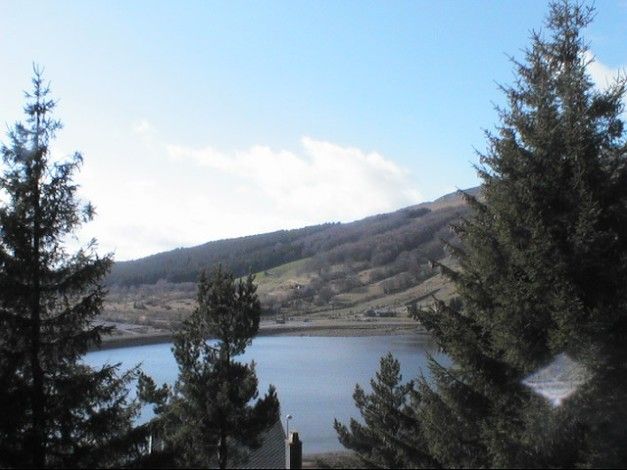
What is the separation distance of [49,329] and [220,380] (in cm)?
541

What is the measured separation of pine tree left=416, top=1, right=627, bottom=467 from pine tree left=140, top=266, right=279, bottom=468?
13.9 feet

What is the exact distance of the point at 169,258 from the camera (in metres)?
106

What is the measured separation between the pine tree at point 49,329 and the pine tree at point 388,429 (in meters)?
3.94

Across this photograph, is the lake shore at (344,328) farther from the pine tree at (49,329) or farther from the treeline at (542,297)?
the pine tree at (49,329)

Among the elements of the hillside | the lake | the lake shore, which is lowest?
the lake

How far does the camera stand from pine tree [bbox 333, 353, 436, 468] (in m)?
10.5

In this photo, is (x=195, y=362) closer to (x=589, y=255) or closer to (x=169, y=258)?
(x=589, y=255)

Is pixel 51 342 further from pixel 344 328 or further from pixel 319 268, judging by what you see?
pixel 319 268

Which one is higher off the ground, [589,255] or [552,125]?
[552,125]

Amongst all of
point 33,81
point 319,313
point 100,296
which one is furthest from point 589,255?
point 319,313

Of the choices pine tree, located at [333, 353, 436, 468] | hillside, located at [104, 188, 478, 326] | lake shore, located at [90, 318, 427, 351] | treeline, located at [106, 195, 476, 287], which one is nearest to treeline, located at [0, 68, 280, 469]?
pine tree, located at [333, 353, 436, 468]

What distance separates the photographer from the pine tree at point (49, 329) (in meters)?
8.38

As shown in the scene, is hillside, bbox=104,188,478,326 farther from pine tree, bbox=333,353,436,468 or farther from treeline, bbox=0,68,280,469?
treeline, bbox=0,68,280,469

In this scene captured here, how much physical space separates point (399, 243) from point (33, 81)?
14097 centimetres
